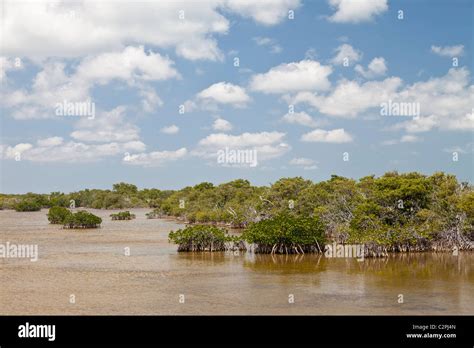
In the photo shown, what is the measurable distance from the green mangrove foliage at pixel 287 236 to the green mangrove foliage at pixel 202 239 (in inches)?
42.7

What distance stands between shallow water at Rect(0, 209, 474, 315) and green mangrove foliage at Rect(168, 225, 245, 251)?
58cm

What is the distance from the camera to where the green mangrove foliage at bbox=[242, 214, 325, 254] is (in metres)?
21.8

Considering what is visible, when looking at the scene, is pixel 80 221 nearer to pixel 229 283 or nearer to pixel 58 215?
pixel 58 215

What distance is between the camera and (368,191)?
27922 millimetres

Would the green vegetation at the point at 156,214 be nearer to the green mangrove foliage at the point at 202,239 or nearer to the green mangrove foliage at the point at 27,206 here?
the green mangrove foliage at the point at 27,206

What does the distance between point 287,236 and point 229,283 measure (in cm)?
606

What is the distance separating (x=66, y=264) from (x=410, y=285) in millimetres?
11656
